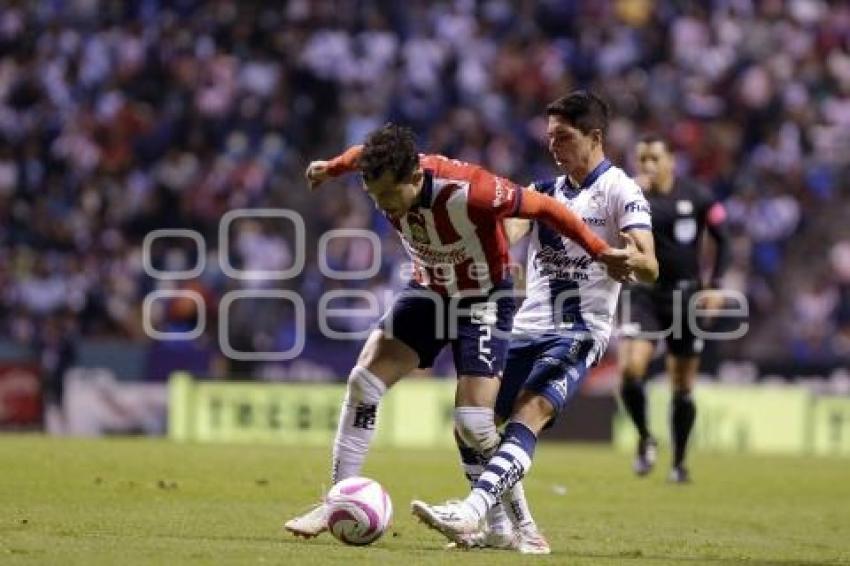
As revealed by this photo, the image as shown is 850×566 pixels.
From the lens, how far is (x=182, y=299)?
2445 centimetres

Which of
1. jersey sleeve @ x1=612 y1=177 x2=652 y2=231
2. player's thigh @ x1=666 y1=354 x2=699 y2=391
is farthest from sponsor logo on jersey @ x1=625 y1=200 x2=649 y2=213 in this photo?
player's thigh @ x1=666 y1=354 x2=699 y2=391

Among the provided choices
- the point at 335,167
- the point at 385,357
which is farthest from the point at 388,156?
the point at 385,357

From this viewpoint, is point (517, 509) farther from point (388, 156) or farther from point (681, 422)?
point (681, 422)

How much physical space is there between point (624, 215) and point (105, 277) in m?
17.2

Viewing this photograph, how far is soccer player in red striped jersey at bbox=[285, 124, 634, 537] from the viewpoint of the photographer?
891 cm

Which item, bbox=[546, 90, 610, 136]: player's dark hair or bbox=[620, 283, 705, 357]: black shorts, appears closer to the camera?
bbox=[546, 90, 610, 136]: player's dark hair

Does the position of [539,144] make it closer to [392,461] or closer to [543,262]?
[392,461]

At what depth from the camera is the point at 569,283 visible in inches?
385

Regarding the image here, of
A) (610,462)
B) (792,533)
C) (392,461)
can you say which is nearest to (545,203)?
(792,533)

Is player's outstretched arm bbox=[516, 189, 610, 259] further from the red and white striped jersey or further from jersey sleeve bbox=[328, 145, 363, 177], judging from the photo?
jersey sleeve bbox=[328, 145, 363, 177]

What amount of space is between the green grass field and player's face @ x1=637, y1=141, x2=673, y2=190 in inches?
103

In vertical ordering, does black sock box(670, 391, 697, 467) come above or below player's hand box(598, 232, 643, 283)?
below

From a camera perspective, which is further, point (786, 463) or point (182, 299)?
point (182, 299)

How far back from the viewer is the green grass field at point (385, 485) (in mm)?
9047
